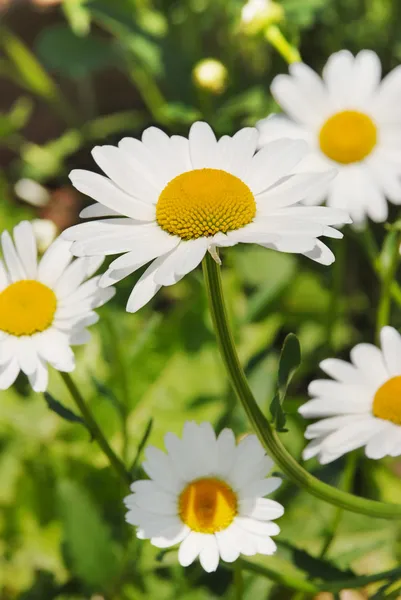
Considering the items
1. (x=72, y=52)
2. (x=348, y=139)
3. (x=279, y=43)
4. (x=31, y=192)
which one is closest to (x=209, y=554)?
(x=348, y=139)

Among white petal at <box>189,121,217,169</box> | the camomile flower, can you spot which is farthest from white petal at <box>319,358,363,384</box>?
white petal at <box>189,121,217,169</box>

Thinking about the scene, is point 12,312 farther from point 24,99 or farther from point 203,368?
point 24,99

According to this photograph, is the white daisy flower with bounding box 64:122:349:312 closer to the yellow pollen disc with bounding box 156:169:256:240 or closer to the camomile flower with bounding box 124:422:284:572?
the yellow pollen disc with bounding box 156:169:256:240

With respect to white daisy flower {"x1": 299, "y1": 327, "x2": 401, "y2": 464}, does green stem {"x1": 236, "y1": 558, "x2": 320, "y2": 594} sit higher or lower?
lower

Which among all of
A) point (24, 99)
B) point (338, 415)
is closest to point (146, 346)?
point (338, 415)

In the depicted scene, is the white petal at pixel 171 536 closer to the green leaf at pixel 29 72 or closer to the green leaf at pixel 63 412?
the green leaf at pixel 63 412

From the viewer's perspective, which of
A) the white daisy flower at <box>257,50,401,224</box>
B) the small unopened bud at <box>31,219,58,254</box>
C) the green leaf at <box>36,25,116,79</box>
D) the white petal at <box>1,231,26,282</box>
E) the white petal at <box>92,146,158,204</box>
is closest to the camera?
the white petal at <box>92,146,158,204</box>

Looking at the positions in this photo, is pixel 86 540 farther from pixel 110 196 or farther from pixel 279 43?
pixel 279 43
